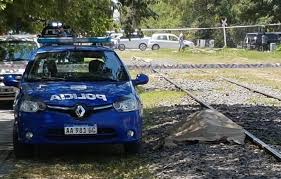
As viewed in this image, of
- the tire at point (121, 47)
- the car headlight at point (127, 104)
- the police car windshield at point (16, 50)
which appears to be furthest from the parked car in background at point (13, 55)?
the tire at point (121, 47)

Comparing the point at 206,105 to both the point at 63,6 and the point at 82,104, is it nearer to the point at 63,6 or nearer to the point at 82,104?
the point at 63,6

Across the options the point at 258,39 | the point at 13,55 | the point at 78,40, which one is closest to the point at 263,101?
the point at 13,55

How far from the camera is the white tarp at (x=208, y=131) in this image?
946 cm

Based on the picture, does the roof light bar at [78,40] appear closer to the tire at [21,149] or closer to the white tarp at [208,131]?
the white tarp at [208,131]

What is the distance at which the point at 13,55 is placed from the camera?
15977mm

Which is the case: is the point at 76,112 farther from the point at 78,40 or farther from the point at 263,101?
the point at 263,101

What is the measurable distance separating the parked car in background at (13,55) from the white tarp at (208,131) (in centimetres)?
645

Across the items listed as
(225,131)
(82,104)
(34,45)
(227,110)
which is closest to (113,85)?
(82,104)

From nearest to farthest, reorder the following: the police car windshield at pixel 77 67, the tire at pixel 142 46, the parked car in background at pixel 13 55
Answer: the police car windshield at pixel 77 67
the parked car in background at pixel 13 55
the tire at pixel 142 46

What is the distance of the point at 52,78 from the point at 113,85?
96 centimetres

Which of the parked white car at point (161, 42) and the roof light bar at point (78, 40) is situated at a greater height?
the roof light bar at point (78, 40)

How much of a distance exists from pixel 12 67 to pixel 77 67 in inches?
234

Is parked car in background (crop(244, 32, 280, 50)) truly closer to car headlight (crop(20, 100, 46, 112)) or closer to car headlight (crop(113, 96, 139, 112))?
car headlight (crop(113, 96, 139, 112))

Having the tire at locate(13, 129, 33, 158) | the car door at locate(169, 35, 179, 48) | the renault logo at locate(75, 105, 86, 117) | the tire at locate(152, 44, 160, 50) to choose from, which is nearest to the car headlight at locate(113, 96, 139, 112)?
the renault logo at locate(75, 105, 86, 117)
